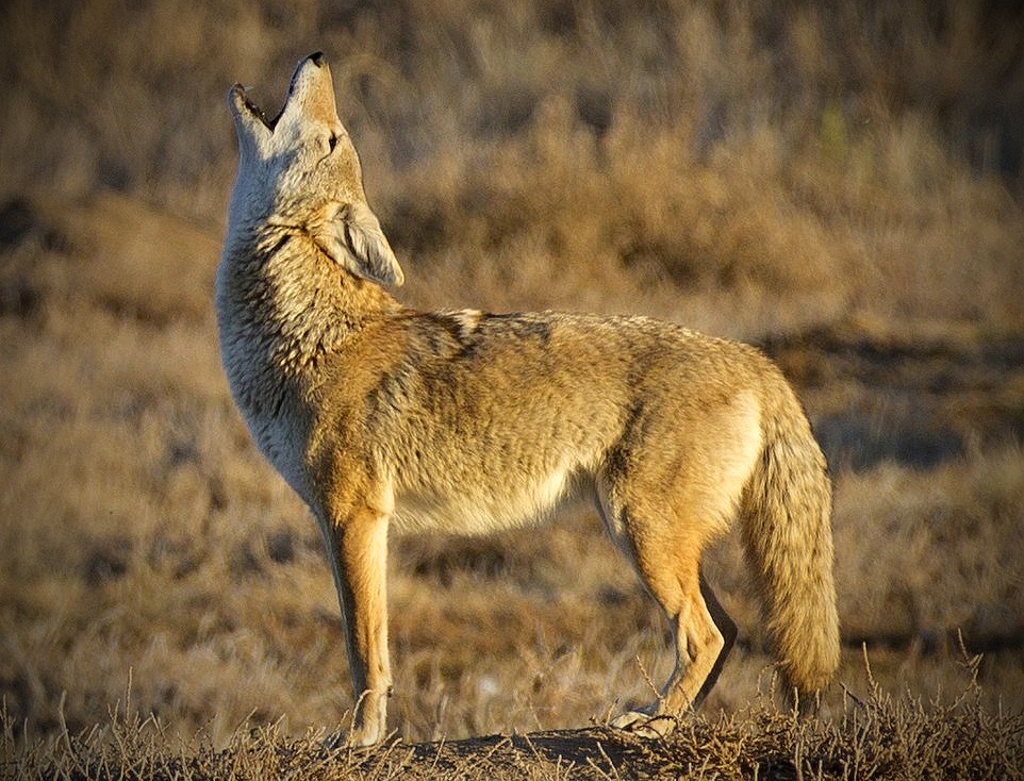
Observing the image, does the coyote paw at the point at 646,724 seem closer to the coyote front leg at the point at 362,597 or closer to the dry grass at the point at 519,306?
the dry grass at the point at 519,306

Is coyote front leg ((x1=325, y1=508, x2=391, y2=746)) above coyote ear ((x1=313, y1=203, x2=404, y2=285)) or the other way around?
the other way around

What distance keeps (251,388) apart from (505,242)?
375 inches

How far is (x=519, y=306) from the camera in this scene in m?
14.0

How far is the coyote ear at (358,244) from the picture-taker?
223 inches

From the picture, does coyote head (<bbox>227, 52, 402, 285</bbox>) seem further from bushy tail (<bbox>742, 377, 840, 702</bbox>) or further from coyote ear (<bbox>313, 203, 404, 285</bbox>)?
bushy tail (<bbox>742, 377, 840, 702</bbox>)

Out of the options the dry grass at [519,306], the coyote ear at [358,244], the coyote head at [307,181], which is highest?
the coyote head at [307,181]

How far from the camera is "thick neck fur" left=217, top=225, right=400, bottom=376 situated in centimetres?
563

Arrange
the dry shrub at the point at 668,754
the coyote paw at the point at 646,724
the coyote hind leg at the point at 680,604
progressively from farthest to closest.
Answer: the coyote hind leg at the point at 680,604, the coyote paw at the point at 646,724, the dry shrub at the point at 668,754

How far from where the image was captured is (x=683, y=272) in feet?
48.9

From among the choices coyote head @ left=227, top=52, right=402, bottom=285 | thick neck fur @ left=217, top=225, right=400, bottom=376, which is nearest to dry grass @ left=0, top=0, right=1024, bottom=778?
thick neck fur @ left=217, top=225, right=400, bottom=376

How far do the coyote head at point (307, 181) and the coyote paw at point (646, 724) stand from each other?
1635 millimetres

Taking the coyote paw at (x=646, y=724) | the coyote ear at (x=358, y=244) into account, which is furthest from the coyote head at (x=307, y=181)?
the coyote paw at (x=646, y=724)

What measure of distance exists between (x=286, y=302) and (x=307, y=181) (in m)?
0.43

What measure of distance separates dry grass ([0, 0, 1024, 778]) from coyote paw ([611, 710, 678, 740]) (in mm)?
101
